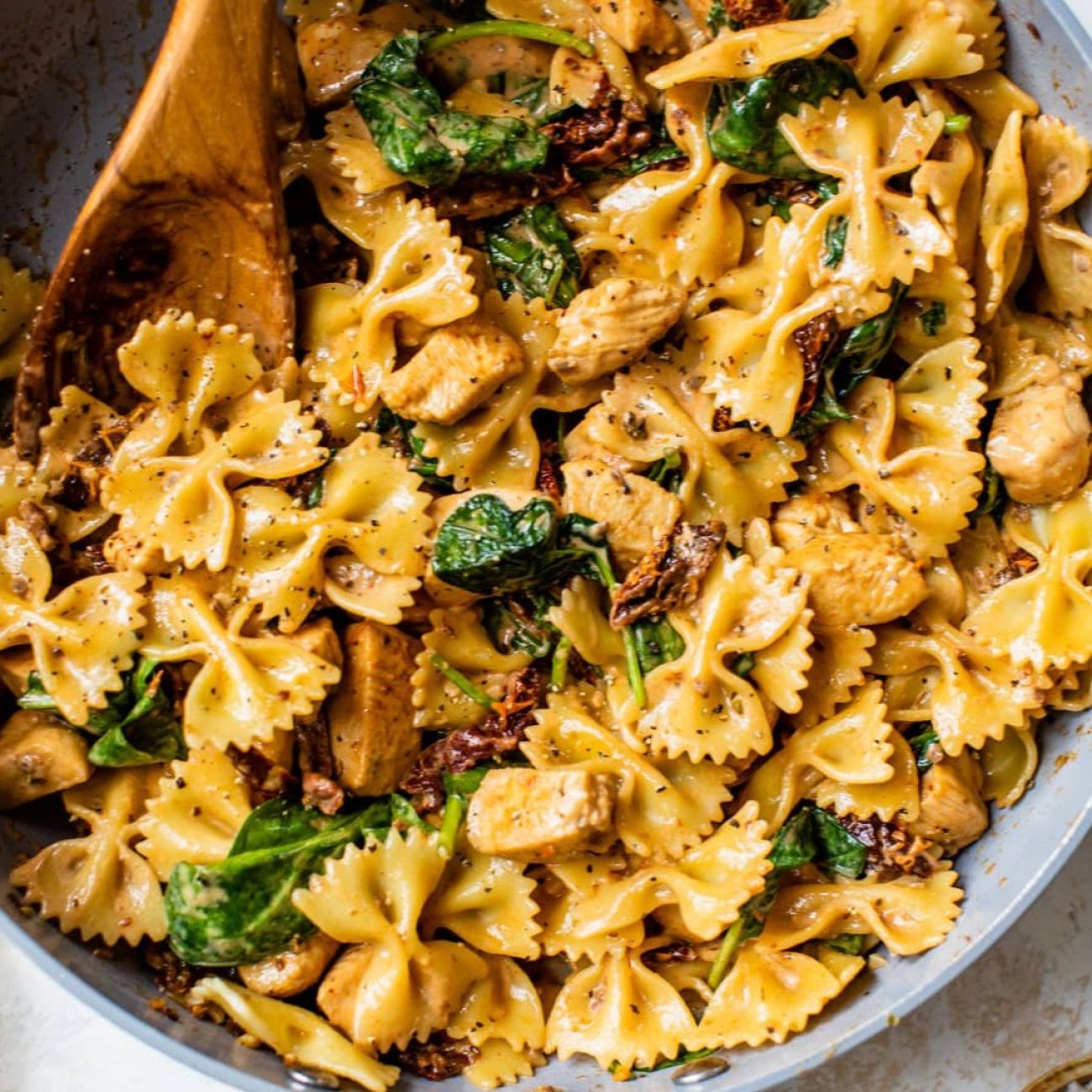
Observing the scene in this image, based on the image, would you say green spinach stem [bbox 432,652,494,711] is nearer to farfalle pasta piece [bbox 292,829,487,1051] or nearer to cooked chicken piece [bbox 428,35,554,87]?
farfalle pasta piece [bbox 292,829,487,1051]

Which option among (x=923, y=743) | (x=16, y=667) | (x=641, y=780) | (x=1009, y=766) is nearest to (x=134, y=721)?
(x=16, y=667)

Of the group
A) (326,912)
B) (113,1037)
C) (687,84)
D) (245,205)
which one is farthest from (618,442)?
(113,1037)

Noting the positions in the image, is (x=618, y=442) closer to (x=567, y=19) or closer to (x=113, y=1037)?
(x=567, y=19)

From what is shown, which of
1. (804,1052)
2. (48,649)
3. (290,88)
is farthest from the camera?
(290,88)

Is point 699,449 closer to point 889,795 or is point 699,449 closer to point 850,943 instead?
point 889,795

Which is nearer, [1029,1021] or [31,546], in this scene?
[31,546]
